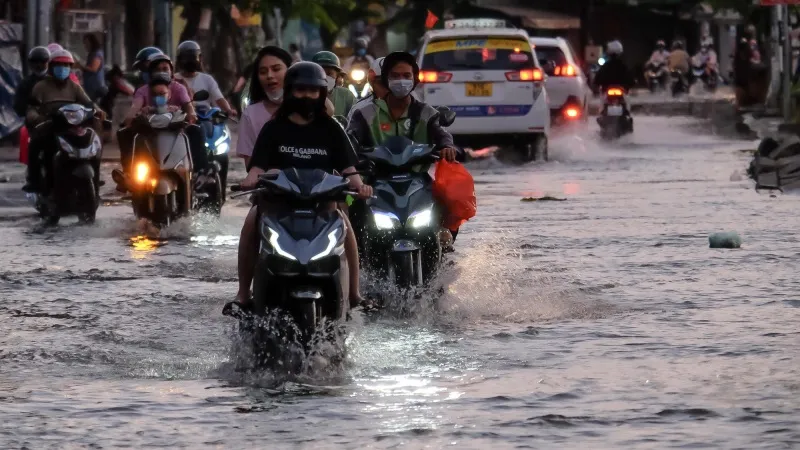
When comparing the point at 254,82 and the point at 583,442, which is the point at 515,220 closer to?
the point at 254,82

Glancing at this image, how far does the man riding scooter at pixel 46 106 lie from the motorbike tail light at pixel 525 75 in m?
8.40

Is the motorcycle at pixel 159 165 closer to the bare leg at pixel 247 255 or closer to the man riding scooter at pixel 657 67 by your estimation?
the bare leg at pixel 247 255

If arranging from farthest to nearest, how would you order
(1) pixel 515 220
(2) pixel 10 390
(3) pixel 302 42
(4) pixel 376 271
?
1. (3) pixel 302 42
2. (1) pixel 515 220
3. (4) pixel 376 271
4. (2) pixel 10 390

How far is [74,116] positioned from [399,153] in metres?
6.54

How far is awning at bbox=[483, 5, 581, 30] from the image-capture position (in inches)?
2755

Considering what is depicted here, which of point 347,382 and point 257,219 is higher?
point 257,219

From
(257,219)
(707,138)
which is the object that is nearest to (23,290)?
(257,219)

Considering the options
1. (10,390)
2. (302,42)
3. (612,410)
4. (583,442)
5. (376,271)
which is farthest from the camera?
(302,42)

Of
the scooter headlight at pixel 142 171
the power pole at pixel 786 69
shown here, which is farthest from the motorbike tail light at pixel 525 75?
the power pole at pixel 786 69

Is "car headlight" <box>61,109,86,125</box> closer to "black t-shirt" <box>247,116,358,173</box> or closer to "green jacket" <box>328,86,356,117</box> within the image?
"green jacket" <box>328,86,356,117</box>

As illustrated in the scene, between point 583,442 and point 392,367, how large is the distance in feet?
5.99

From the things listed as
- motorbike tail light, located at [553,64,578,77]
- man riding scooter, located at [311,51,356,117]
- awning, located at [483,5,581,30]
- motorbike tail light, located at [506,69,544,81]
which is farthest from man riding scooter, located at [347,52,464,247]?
awning, located at [483,5,581,30]

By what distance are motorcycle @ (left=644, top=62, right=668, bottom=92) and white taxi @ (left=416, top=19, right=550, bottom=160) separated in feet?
133

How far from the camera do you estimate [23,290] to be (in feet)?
40.2
